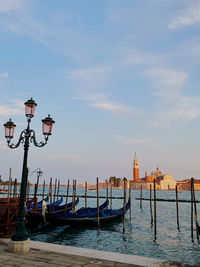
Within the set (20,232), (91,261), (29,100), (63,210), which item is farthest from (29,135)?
(63,210)

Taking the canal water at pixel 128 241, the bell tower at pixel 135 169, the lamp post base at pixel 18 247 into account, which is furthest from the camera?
the bell tower at pixel 135 169

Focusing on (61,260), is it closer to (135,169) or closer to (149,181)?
(149,181)

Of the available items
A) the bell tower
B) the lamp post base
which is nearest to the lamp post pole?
the lamp post base

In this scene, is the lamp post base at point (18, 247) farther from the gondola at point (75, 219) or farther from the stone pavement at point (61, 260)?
the gondola at point (75, 219)

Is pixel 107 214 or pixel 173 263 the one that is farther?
pixel 107 214

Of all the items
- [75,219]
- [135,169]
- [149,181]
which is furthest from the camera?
[135,169]

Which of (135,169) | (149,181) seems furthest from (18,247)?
(135,169)

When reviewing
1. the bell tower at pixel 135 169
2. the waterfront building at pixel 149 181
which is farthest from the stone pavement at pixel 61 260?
the bell tower at pixel 135 169

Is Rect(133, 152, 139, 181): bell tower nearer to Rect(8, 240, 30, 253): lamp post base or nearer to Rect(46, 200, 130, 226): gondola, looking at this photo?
Rect(46, 200, 130, 226): gondola

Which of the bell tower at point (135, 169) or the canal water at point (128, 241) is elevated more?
the bell tower at point (135, 169)

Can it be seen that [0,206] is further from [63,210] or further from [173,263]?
[63,210]

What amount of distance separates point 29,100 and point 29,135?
970 millimetres

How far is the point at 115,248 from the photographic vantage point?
11.2m

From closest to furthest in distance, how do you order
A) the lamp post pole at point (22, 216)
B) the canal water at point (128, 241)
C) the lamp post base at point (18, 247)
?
the lamp post base at point (18, 247) → the lamp post pole at point (22, 216) → the canal water at point (128, 241)
